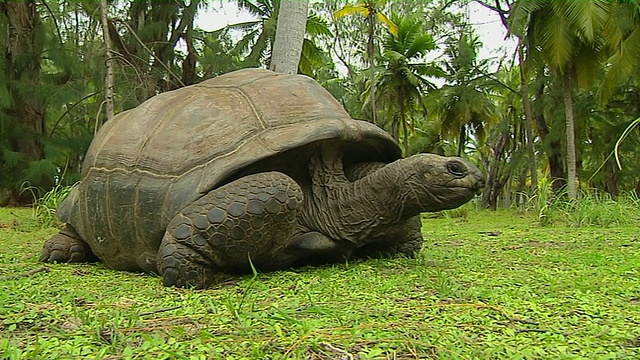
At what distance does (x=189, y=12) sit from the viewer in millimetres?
10656

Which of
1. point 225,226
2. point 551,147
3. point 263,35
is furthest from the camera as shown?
point 551,147

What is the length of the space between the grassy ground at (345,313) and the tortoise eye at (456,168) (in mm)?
456

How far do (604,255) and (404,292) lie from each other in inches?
63.5

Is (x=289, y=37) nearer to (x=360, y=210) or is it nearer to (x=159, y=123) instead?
(x=159, y=123)

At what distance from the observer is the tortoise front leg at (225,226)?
7.43 feet

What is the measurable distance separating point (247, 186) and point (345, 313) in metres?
0.85

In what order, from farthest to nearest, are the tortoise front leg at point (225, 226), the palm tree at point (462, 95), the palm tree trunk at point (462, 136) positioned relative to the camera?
the palm tree trunk at point (462, 136), the palm tree at point (462, 95), the tortoise front leg at point (225, 226)

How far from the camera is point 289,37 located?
14.9ft

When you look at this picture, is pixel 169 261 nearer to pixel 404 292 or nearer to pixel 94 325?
pixel 94 325

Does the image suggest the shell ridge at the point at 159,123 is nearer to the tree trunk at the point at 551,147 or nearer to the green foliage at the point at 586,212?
the green foliage at the point at 586,212

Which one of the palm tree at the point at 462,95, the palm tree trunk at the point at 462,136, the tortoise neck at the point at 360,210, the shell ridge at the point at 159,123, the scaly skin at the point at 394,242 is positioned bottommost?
the scaly skin at the point at 394,242

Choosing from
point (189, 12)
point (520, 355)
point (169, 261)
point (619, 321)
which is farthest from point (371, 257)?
point (189, 12)

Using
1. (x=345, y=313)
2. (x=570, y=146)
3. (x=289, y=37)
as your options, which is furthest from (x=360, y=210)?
(x=570, y=146)

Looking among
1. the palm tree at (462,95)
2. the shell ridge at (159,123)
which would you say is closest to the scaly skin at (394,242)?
the shell ridge at (159,123)
